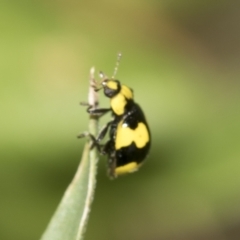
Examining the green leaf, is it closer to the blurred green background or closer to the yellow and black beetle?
the yellow and black beetle

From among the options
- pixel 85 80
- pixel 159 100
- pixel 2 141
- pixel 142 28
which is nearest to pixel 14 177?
pixel 2 141

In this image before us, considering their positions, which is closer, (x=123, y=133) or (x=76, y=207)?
(x=76, y=207)

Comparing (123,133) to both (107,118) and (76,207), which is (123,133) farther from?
(76,207)

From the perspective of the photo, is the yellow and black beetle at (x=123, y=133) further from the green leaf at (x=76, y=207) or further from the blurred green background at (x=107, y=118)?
the green leaf at (x=76, y=207)

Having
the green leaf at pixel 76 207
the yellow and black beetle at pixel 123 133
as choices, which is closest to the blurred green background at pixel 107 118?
the yellow and black beetle at pixel 123 133

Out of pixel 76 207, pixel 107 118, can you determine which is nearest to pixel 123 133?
pixel 107 118

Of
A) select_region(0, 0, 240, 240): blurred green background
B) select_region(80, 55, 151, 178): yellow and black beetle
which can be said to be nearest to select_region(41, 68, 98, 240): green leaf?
select_region(80, 55, 151, 178): yellow and black beetle

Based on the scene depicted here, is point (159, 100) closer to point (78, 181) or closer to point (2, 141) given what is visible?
point (2, 141)
